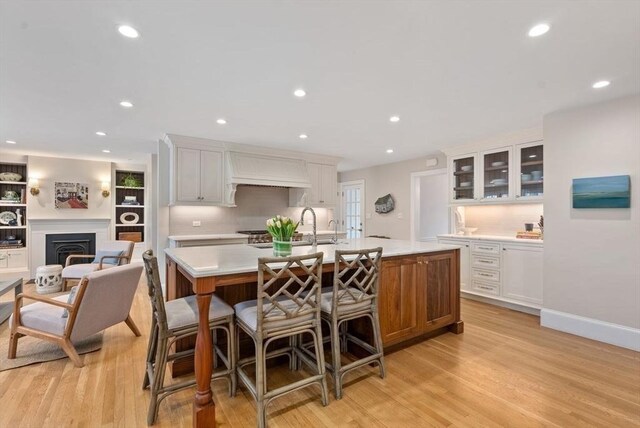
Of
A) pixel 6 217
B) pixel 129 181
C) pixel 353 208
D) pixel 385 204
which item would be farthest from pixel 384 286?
pixel 6 217

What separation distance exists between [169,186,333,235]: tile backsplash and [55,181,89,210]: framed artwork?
3.06 metres

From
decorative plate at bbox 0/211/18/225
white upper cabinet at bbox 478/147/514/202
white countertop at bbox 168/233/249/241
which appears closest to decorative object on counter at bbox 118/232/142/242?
decorative plate at bbox 0/211/18/225

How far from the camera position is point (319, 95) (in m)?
2.99

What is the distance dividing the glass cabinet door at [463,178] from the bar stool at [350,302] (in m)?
3.16

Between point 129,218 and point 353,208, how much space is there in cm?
530

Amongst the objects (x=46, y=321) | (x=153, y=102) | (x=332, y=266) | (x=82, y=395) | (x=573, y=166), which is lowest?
(x=82, y=395)

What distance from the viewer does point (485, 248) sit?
436 centimetres

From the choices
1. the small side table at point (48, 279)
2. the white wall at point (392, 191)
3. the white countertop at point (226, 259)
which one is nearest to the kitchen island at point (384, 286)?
the white countertop at point (226, 259)

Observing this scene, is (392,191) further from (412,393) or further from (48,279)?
(48,279)

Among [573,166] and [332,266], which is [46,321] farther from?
[573,166]

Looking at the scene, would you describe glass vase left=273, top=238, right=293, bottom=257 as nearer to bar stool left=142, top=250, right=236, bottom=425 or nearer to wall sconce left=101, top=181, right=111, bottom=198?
bar stool left=142, top=250, right=236, bottom=425

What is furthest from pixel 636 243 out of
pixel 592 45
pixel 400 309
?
pixel 400 309

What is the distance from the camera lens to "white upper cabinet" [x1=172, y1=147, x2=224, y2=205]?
4.52 meters

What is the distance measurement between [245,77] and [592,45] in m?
2.56
